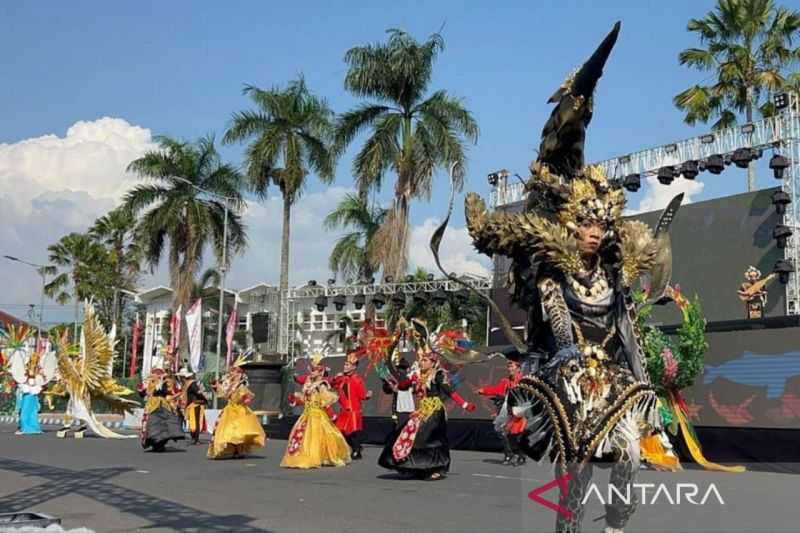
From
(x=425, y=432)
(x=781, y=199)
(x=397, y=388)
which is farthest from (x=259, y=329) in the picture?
(x=425, y=432)

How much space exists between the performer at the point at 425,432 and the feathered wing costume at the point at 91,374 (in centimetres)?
1354

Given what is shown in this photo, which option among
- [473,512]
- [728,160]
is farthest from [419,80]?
[473,512]

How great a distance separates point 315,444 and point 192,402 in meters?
8.93

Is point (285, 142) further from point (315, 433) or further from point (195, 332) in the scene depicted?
point (315, 433)

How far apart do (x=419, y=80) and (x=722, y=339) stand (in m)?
17.2

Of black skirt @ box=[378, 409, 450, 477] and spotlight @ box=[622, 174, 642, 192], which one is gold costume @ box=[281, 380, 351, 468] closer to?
black skirt @ box=[378, 409, 450, 477]

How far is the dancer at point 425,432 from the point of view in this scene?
12.1m

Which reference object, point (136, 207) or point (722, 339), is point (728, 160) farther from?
point (136, 207)

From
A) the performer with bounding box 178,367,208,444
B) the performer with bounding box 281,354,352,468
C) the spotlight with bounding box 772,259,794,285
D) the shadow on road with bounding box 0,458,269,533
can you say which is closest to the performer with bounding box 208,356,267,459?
the performer with bounding box 281,354,352,468

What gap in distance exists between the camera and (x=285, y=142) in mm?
33156

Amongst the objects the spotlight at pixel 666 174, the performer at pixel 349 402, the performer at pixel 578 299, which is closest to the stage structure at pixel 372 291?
the spotlight at pixel 666 174

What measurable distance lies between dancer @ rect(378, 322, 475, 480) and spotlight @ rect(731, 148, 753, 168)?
12.3m

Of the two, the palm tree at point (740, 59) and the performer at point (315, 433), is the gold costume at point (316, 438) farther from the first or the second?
the palm tree at point (740, 59)

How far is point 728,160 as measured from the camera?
22.1 metres
